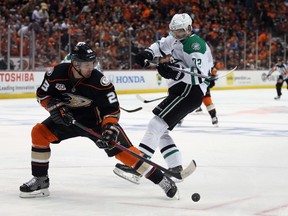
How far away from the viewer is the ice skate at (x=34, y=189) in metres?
5.11

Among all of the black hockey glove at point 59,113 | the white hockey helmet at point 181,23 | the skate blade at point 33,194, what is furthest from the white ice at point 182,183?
the white hockey helmet at point 181,23

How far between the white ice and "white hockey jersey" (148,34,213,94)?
2.69 ft

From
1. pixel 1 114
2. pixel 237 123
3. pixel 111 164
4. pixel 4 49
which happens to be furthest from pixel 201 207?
pixel 4 49

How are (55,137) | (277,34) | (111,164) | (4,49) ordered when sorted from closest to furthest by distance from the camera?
1. (55,137)
2. (111,164)
3. (4,49)
4. (277,34)

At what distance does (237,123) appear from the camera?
1213cm

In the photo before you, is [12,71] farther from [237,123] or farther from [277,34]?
[277,34]

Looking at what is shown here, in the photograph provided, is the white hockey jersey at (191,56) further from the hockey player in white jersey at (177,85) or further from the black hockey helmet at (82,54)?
the black hockey helmet at (82,54)

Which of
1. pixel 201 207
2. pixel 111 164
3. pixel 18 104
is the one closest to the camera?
pixel 201 207

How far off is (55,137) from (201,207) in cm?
114

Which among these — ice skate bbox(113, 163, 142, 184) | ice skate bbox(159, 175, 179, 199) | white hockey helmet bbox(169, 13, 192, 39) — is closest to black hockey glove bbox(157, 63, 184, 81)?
white hockey helmet bbox(169, 13, 192, 39)

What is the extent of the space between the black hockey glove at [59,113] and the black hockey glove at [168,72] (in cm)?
107

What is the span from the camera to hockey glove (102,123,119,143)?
490 cm

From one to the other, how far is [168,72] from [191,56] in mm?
281

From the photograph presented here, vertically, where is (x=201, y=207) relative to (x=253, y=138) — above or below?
above
